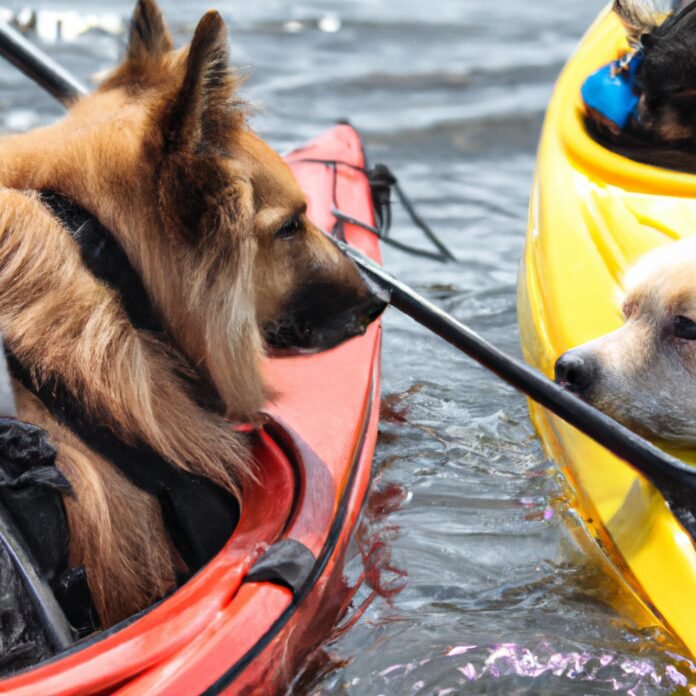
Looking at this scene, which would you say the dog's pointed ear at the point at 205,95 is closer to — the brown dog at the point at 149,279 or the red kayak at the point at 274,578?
the brown dog at the point at 149,279

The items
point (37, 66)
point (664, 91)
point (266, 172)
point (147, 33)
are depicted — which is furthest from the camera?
point (37, 66)

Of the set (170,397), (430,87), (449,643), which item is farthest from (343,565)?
(430,87)

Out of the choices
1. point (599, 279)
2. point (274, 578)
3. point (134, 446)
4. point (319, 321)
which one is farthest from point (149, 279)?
point (599, 279)

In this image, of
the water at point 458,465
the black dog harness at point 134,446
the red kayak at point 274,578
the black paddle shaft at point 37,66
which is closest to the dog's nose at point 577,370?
the water at point 458,465

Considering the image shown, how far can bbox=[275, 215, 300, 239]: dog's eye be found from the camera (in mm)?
2596

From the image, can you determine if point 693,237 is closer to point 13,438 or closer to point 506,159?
point 13,438

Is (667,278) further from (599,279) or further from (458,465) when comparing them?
(458,465)

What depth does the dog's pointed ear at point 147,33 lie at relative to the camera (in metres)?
2.71

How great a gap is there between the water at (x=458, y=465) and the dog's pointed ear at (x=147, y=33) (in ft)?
0.84

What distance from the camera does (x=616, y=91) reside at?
4379 millimetres

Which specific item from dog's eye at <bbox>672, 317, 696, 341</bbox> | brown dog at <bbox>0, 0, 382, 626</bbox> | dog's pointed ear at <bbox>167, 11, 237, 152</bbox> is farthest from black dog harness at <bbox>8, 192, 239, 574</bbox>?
dog's eye at <bbox>672, 317, 696, 341</bbox>

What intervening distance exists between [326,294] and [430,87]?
7182 millimetres

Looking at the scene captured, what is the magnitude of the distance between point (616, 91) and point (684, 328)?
184 cm

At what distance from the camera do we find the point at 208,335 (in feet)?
8.08
